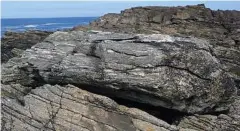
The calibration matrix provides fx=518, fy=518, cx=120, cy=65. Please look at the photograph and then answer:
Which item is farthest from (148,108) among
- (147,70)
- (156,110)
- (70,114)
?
(70,114)

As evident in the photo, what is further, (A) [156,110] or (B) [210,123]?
(A) [156,110]

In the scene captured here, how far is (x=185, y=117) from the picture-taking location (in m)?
25.4

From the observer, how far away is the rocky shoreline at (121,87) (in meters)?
24.2

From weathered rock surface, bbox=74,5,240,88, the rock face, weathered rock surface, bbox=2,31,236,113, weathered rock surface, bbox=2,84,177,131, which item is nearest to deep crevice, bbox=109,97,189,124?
weathered rock surface, bbox=2,31,236,113

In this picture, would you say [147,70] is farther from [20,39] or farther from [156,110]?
[20,39]

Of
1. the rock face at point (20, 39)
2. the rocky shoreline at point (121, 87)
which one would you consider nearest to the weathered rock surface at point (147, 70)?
the rocky shoreline at point (121, 87)

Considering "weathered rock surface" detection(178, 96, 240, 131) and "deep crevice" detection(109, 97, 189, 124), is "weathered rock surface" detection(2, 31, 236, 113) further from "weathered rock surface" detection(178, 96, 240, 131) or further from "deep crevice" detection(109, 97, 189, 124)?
"deep crevice" detection(109, 97, 189, 124)

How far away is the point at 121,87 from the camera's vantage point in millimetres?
24531

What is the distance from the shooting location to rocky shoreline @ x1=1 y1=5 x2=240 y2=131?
24172 millimetres

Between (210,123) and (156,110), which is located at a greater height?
(156,110)

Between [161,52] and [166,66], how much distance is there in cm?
71

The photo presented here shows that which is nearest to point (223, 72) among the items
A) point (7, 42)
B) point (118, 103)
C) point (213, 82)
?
point (213, 82)

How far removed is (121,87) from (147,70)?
156 centimetres

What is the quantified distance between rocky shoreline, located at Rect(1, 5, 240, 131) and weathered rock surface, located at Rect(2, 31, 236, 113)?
46 millimetres
